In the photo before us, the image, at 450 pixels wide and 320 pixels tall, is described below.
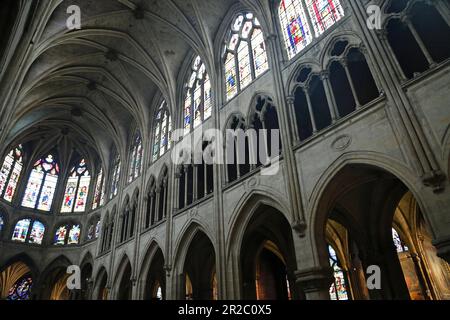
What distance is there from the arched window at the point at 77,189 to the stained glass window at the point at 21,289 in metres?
6.00

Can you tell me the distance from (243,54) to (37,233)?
71.8ft

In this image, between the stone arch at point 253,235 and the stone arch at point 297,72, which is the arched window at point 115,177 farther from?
the stone arch at point 297,72

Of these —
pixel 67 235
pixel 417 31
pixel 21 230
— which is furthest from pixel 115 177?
pixel 417 31

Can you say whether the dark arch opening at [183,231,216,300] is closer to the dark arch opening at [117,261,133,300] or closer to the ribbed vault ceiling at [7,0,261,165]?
the dark arch opening at [117,261,133,300]

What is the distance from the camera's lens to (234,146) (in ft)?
38.9

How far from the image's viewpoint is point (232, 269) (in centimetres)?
984

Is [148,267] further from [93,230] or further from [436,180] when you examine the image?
[436,180]

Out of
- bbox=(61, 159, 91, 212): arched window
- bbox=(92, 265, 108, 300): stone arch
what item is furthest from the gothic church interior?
bbox=(92, 265, 108, 300): stone arch

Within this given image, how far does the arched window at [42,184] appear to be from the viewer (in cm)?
2527

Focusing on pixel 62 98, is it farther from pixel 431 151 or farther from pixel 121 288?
pixel 431 151

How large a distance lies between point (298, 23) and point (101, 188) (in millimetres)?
20239

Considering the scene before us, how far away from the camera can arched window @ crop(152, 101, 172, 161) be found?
17.1m

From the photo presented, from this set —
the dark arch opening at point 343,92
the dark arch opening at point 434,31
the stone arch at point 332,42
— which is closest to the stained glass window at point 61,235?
the dark arch opening at point 343,92

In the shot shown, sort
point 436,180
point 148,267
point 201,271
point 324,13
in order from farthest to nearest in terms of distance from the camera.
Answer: point 201,271
point 148,267
point 324,13
point 436,180
